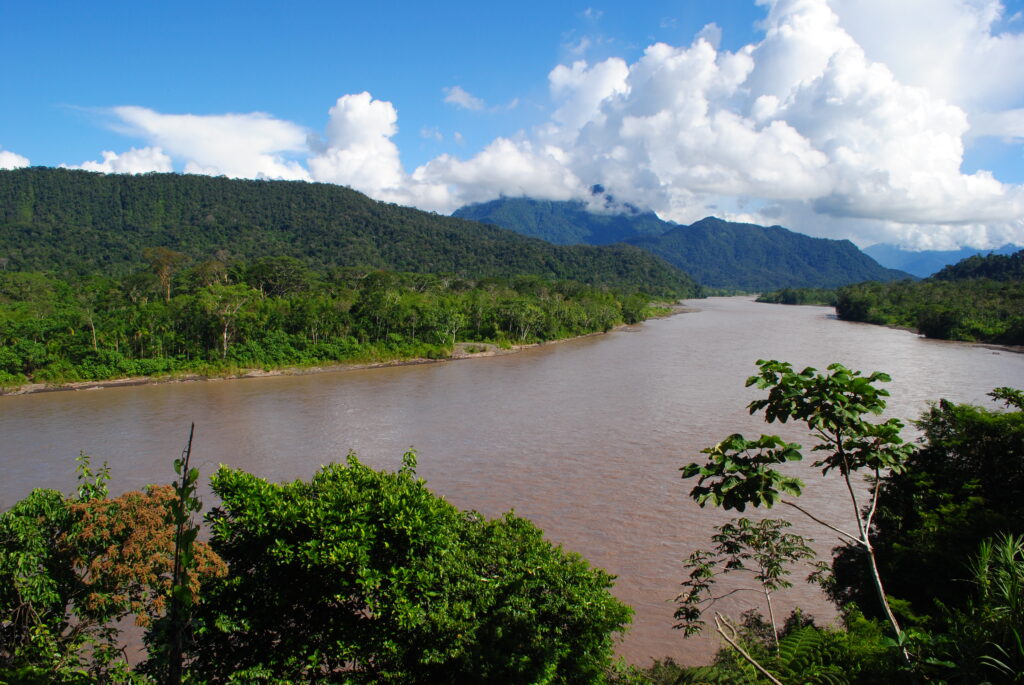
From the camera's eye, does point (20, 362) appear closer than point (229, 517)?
No

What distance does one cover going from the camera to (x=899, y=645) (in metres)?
3.00

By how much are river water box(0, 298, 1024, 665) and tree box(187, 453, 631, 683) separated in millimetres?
3305

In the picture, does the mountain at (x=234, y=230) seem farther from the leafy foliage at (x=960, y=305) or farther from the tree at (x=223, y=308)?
the leafy foliage at (x=960, y=305)

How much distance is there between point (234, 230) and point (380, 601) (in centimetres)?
9829

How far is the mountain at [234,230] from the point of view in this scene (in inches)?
2997

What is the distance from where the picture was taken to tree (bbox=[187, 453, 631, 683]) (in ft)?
17.7

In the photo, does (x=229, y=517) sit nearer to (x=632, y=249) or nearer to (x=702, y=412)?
(x=702, y=412)

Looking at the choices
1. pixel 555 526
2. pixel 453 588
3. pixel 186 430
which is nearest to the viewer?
pixel 453 588

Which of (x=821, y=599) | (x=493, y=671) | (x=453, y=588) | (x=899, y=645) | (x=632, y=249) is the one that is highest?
(x=632, y=249)

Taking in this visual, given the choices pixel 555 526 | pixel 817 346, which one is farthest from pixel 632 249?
pixel 555 526

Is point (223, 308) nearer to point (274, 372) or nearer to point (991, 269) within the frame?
point (274, 372)

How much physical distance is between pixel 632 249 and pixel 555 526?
135m

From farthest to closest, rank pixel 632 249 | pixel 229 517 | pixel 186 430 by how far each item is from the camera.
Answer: pixel 632 249 → pixel 186 430 → pixel 229 517

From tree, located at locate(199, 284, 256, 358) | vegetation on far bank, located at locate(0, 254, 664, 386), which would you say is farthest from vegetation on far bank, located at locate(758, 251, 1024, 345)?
tree, located at locate(199, 284, 256, 358)
